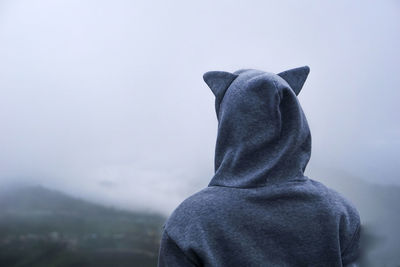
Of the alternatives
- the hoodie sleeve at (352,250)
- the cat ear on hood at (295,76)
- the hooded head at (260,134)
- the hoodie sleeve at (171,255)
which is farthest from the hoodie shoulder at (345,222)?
the hoodie sleeve at (171,255)

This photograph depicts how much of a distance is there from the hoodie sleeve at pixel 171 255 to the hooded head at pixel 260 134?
30cm

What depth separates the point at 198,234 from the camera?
1.45 m

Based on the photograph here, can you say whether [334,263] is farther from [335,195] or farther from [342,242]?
[335,195]

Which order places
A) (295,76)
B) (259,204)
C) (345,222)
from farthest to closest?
(295,76) < (345,222) < (259,204)

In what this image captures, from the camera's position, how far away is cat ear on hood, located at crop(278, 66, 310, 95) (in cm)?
180

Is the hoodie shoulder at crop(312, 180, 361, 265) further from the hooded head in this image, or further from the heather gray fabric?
the hooded head

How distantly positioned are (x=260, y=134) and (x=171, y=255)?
2.02 ft

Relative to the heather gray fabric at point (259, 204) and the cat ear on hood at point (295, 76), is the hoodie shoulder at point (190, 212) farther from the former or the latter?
the cat ear on hood at point (295, 76)

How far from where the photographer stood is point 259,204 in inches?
58.4

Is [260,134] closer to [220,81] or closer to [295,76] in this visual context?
[220,81]

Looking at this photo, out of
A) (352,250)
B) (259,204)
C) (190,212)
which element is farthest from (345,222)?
(190,212)

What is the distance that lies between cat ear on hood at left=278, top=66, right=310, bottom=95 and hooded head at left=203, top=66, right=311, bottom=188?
0.81 ft

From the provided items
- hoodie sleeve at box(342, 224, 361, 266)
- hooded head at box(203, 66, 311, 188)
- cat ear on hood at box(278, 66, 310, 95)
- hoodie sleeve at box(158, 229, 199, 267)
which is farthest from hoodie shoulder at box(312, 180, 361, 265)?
hoodie sleeve at box(158, 229, 199, 267)

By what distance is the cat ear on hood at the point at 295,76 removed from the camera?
1804 millimetres
